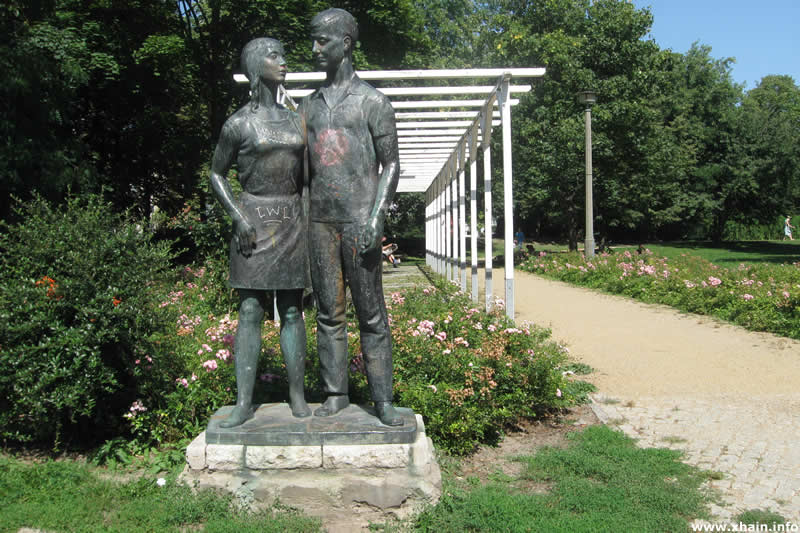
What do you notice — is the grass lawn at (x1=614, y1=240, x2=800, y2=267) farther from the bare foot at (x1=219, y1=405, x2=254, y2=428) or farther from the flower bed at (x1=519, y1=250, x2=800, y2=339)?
the bare foot at (x1=219, y1=405, x2=254, y2=428)

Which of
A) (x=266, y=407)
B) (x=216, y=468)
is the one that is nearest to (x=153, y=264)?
(x=266, y=407)

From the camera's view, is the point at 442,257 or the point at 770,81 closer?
the point at 442,257

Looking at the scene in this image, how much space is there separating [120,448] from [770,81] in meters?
70.3

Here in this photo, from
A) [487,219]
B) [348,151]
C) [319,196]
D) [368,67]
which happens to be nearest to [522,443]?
[319,196]

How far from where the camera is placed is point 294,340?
3.79 m

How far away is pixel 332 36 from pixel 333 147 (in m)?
0.61

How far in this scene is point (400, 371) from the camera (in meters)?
5.37

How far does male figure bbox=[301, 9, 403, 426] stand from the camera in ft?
11.6

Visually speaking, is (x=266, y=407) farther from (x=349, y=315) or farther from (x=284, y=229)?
(x=349, y=315)

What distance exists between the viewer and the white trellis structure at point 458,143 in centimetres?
A: 727

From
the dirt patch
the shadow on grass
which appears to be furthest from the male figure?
the shadow on grass

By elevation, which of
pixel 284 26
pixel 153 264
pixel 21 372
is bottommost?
pixel 21 372

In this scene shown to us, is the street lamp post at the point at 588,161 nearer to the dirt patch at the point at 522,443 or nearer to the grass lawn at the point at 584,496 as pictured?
the dirt patch at the point at 522,443

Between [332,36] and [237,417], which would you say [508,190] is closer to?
[332,36]
